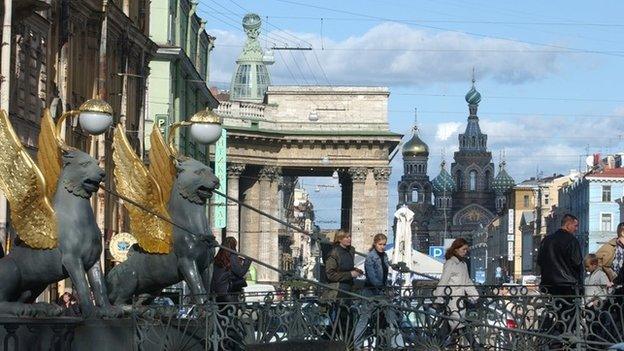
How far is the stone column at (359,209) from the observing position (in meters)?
104

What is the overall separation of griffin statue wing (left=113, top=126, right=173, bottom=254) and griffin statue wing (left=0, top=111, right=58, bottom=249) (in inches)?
90.7

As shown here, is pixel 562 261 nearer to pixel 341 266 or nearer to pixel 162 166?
pixel 341 266

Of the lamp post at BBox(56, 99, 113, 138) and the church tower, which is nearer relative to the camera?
the lamp post at BBox(56, 99, 113, 138)

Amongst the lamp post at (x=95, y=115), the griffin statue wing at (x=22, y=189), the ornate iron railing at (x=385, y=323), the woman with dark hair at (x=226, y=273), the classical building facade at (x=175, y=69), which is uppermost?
the classical building facade at (x=175, y=69)

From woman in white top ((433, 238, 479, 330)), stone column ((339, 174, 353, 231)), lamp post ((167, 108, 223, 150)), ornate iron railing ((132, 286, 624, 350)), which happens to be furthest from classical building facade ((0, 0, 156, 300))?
stone column ((339, 174, 353, 231))

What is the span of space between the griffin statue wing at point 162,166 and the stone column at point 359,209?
83.9 meters

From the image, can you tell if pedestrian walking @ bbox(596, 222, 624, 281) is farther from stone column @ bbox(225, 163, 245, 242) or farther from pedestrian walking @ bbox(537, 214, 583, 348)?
stone column @ bbox(225, 163, 245, 242)

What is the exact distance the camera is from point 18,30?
1398 inches

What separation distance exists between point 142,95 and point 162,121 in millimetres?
5191

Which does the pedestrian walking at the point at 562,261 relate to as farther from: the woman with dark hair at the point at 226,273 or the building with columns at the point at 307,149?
the building with columns at the point at 307,149

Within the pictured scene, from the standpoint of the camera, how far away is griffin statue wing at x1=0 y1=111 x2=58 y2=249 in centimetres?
1582

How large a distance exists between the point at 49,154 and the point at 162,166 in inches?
108

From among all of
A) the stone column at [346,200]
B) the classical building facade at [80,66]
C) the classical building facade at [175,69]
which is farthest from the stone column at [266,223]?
the classical building facade at [80,66]

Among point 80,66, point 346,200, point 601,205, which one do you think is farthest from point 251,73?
point 80,66
